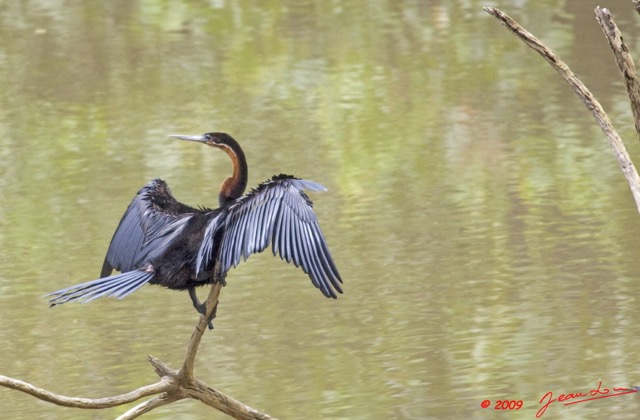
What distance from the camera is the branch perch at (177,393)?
380cm

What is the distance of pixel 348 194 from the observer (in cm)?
721

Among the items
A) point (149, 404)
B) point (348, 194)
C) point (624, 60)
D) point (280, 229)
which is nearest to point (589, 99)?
point (624, 60)

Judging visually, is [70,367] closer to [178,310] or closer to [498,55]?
[178,310]

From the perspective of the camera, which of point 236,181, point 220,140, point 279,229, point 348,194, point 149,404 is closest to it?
point 279,229

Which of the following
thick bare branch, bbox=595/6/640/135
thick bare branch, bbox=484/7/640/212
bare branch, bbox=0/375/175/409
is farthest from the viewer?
bare branch, bbox=0/375/175/409

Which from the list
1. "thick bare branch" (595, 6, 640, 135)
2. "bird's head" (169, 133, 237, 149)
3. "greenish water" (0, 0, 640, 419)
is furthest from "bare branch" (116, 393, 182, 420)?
"thick bare branch" (595, 6, 640, 135)

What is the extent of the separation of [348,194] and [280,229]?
11.8 ft

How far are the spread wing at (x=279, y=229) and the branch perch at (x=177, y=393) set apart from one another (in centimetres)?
20

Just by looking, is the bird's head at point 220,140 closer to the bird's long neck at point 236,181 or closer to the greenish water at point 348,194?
the bird's long neck at point 236,181

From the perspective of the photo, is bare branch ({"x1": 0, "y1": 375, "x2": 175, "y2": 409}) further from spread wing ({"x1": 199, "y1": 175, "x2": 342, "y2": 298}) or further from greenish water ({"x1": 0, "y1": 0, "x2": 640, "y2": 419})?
greenish water ({"x1": 0, "y1": 0, "x2": 640, "y2": 419})

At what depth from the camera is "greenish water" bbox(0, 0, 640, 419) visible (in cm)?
543

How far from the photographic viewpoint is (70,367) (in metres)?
5.52

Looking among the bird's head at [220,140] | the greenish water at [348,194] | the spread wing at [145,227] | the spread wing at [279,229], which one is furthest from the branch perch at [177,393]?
the greenish water at [348,194]

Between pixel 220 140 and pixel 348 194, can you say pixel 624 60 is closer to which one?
pixel 220 140
